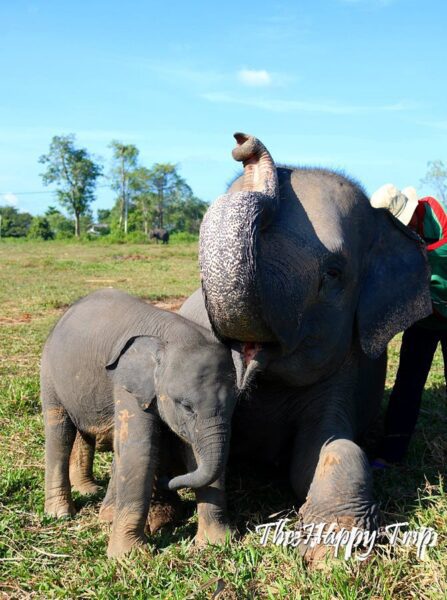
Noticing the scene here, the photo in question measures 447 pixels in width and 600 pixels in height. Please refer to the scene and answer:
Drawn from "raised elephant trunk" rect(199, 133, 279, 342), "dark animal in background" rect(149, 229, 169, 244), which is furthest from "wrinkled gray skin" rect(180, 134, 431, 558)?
"dark animal in background" rect(149, 229, 169, 244)

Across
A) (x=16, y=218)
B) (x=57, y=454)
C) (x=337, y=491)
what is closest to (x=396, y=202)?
(x=337, y=491)

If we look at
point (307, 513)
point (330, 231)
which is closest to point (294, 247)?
point (330, 231)

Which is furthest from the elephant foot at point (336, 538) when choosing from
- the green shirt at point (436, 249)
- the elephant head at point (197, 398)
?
the green shirt at point (436, 249)

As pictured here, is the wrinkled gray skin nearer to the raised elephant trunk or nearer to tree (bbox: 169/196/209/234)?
the raised elephant trunk

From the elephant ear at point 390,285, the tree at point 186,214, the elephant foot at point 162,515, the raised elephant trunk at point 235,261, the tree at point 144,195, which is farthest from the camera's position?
the tree at point 186,214

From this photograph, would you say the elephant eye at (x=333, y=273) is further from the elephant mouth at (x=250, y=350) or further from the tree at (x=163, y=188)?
the tree at (x=163, y=188)

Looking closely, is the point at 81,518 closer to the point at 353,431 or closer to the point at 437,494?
the point at 353,431

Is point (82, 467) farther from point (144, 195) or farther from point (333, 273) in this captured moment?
point (144, 195)

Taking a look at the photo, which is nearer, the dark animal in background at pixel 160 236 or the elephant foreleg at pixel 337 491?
the elephant foreleg at pixel 337 491

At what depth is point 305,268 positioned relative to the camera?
3.29m

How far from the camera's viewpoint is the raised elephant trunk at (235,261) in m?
2.92

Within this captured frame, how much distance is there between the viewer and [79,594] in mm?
3119

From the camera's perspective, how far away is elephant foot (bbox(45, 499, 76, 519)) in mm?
3936

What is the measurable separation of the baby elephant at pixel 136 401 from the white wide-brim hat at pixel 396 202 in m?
1.37
